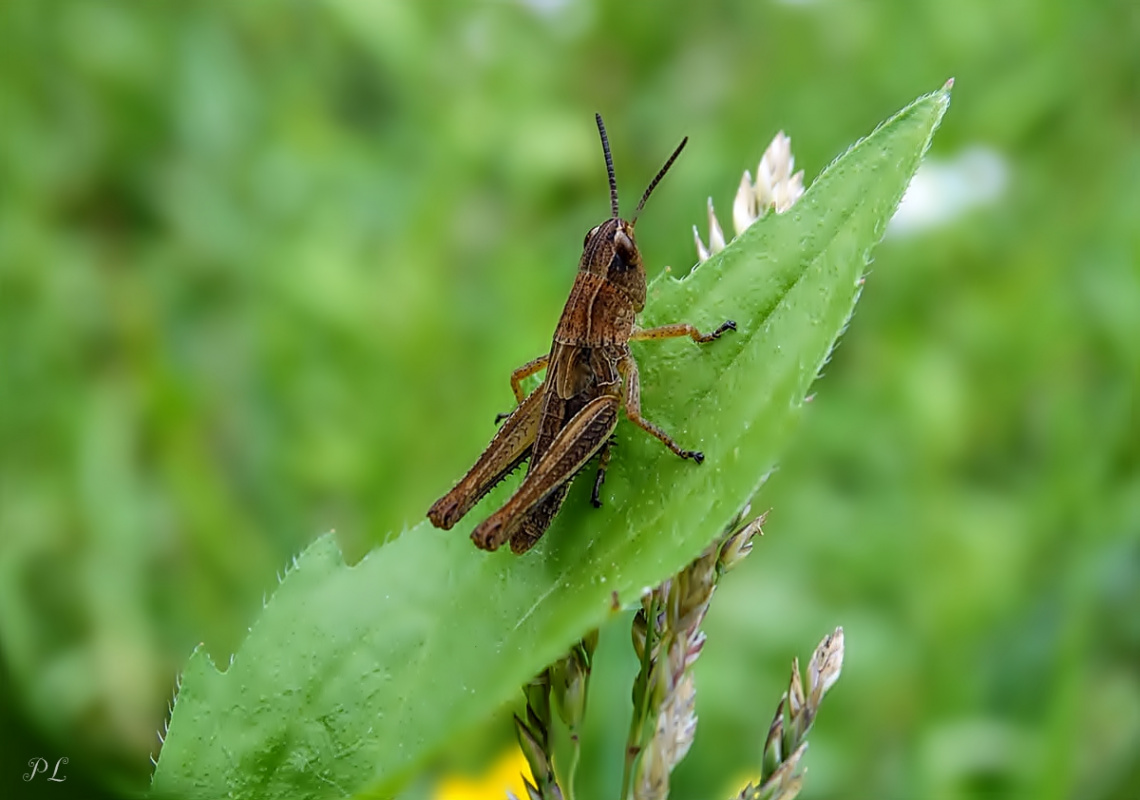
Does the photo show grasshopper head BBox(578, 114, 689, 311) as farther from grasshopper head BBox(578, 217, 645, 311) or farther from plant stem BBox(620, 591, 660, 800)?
plant stem BBox(620, 591, 660, 800)

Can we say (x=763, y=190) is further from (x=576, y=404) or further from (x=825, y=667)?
(x=825, y=667)

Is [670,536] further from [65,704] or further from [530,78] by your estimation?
[530,78]

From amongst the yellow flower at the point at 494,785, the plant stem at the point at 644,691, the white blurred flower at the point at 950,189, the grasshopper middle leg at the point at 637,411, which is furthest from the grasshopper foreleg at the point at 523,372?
the white blurred flower at the point at 950,189

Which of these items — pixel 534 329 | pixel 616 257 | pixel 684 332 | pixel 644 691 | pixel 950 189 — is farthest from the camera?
pixel 950 189

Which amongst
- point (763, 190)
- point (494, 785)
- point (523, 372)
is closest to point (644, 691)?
point (763, 190)

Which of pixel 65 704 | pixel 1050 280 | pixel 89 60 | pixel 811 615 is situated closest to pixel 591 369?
pixel 811 615

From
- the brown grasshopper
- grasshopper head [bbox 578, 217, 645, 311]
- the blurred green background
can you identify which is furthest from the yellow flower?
grasshopper head [bbox 578, 217, 645, 311]
